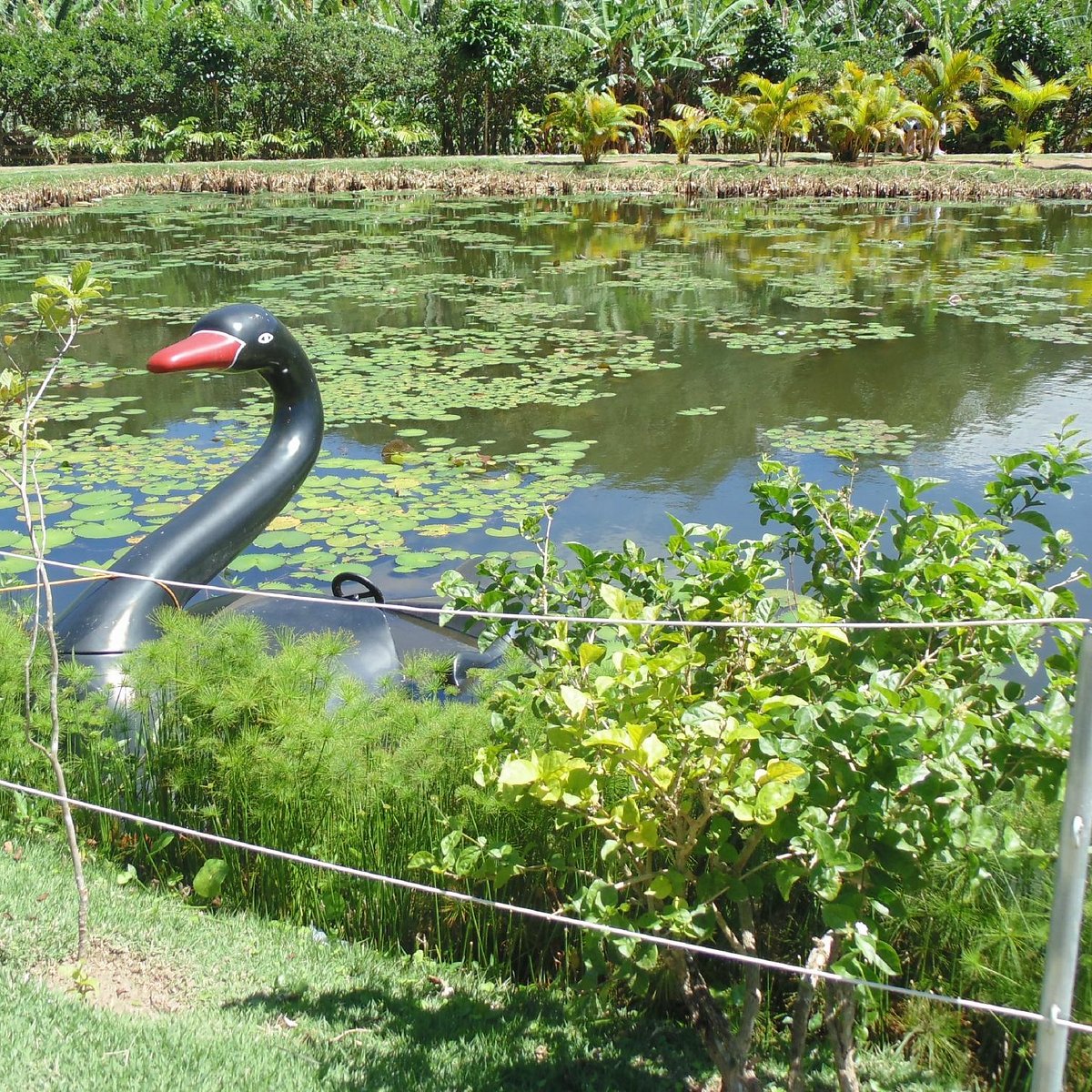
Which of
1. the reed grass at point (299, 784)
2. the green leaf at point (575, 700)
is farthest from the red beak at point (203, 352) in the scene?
the green leaf at point (575, 700)

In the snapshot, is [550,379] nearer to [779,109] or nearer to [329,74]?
[779,109]

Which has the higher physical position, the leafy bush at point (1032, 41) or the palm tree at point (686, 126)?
the leafy bush at point (1032, 41)

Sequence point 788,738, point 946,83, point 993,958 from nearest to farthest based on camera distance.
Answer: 1. point 788,738
2. point 993,958
3. point 946,83

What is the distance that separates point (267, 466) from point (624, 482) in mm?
2439

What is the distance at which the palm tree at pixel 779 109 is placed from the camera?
21000 millimetres

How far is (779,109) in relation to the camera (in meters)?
21.1

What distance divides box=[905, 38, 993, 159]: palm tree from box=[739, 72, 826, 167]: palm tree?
7.42ft

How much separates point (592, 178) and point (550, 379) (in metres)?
15.3

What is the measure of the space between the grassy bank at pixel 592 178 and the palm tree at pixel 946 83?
747 mm

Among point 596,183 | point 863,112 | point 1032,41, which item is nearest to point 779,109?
point 863,112

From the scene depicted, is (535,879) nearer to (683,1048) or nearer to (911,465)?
(683,1048)

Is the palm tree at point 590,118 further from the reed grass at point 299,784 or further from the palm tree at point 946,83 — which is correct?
the reed grass at point 299,784

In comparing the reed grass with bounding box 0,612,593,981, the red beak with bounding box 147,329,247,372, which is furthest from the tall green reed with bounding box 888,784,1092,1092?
the red beak with bounding box 147,329,247,372

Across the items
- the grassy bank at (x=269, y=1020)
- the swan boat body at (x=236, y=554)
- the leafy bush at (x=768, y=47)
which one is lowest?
the grassy bank at (x=269, y=1020)
